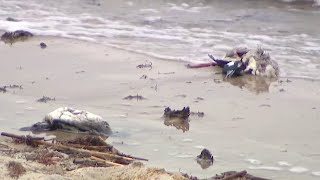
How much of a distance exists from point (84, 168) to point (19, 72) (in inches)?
150

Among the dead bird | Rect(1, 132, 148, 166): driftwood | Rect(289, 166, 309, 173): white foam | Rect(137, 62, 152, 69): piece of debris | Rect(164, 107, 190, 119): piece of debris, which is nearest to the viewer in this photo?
Rect(1, 132, 148, 166): driftwood

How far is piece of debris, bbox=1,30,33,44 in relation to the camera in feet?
32.2

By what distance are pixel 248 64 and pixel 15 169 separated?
4578 mm

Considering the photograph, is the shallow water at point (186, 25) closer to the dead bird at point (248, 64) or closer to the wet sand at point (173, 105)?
the dead bird at point (248, 64)

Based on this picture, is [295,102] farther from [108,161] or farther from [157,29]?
[157,29]

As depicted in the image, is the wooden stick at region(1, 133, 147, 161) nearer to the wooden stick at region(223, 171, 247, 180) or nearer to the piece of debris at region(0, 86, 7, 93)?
the wooden stick at region(223, 171, 247, 180)

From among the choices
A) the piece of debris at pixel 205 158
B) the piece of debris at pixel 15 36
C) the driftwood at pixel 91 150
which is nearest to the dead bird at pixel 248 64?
the piece of debris at pixel 15 36

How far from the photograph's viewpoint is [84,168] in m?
4.36

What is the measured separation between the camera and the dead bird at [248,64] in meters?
8.05

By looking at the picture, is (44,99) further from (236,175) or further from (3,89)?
(236,175)

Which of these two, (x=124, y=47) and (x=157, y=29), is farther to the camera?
(x=157, y=29)

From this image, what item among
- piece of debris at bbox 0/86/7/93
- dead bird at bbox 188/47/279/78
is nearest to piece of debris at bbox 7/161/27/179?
piece of debris at bbox 0/86/7/93

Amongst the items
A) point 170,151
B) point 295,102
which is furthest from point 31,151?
point 295,102

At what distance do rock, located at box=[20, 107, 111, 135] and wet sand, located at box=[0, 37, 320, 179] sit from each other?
146 millimetres
